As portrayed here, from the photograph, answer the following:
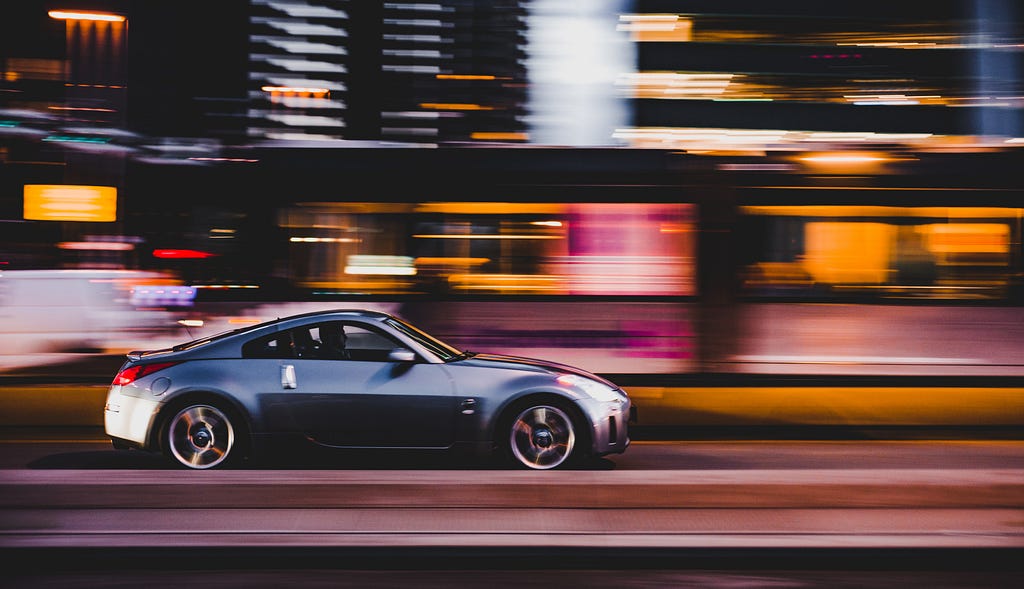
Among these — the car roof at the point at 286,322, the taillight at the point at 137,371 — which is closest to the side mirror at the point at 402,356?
the car roof at the point at 286,322

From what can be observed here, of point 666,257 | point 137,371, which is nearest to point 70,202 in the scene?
point 137,371

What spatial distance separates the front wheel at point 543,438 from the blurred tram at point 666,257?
11.3ft

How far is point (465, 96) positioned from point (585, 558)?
304 inches

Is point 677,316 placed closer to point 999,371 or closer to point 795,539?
point 999,371

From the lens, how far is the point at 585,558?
4660 mm

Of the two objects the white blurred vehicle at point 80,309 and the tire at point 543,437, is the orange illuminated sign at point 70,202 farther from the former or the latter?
the tire at point 543,437

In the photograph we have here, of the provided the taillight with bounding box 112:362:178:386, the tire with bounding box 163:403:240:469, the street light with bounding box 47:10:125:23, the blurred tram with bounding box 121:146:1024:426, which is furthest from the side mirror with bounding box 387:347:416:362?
the street light with bounding box 47:10:125:23

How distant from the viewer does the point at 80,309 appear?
37.0ft

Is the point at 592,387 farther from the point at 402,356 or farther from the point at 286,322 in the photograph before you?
the point at 286,322

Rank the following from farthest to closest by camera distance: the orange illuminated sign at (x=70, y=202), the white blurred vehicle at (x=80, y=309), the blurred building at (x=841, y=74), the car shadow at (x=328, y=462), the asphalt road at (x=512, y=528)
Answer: the blurred building at (x=841, y=74)
the orange illuminated sign at (x=70, y=202)
the white blurred vehicle at (x=80, y=309)
the car shadow at (x=328, y=462)
the asphalt road at (x=512, y=528)

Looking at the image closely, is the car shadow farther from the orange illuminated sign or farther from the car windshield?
the orange illuminated sign

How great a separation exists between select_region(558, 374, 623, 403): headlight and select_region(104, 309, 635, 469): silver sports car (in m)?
0.03

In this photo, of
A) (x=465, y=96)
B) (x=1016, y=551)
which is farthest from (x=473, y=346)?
(x=1016, y=551)

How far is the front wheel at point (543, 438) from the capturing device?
23.6ft
